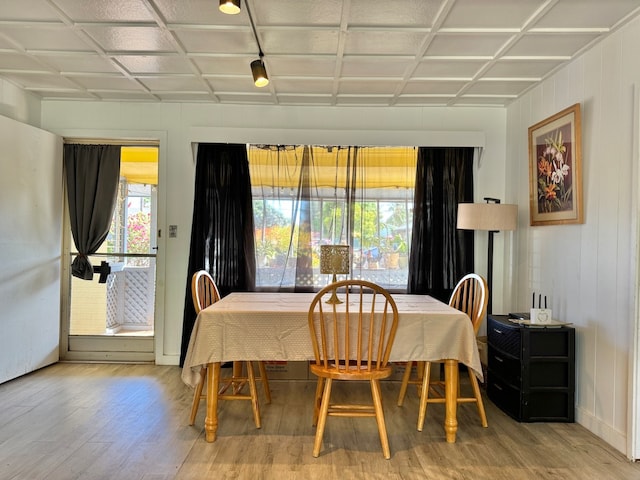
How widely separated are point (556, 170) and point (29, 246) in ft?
13.9

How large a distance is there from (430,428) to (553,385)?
0.87 metres

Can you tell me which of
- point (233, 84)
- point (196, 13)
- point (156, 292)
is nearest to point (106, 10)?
point (196, 13)

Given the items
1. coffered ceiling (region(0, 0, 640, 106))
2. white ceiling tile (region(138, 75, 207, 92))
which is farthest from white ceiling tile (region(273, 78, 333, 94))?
white ceiling tile (region(138, 75, 207, 92))

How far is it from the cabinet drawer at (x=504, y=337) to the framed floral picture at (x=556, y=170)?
84 cm

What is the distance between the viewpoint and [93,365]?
13.6 feet

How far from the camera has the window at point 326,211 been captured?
13.8 ft

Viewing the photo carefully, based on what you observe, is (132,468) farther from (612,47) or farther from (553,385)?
(612,47)

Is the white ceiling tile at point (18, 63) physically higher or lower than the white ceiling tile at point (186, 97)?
lower

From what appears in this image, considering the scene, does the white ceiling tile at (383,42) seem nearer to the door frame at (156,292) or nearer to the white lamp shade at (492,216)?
the white lamp shade at (492,216)

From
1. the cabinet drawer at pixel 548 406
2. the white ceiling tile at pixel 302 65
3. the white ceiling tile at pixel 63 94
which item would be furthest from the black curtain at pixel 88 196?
the cabinet drawer at pixel 548 406

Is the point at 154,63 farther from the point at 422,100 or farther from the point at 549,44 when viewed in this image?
the point at 549,44

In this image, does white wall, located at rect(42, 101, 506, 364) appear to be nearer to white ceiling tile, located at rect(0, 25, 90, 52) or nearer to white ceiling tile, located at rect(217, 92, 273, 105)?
white ceiling tile, located at rect(217, 92, 273, 105)

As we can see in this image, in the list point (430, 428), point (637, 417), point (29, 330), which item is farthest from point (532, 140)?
point (29, 330)

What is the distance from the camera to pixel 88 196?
13.9 ft
